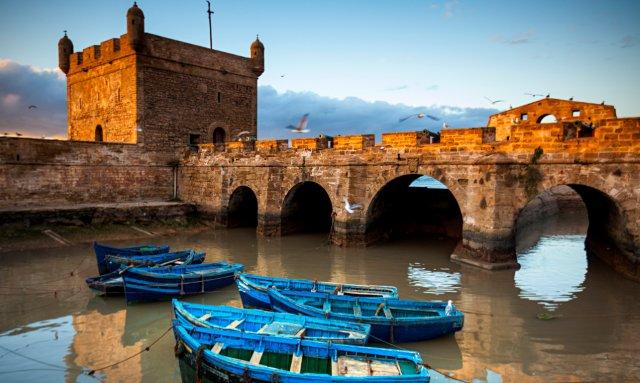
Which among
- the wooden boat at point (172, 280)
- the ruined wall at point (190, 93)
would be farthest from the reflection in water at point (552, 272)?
the ruined wall at point (190, 93)

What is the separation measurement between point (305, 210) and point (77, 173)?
34.5ft

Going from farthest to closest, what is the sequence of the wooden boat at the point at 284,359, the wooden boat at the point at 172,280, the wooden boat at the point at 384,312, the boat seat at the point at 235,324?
the wooden boat at the point at 172,280 → the wooden boat at the point at 384,312 → the boat seat at the point at 235,324 → the wooden boat at the point at 284,359

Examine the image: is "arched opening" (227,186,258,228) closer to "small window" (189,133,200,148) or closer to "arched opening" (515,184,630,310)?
"small window" (189,133,200,148)

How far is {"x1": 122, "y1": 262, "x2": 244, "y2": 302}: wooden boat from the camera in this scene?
10078mm

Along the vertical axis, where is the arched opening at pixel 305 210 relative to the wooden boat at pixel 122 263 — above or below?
above

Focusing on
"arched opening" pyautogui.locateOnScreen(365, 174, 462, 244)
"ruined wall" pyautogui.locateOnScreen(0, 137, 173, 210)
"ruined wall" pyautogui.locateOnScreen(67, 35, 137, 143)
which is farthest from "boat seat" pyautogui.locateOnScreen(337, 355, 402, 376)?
"ruined wall" pyautogui.locateOnScreen(67, 35, 137, 143)

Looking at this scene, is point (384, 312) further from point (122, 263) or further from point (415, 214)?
point (415, 214)

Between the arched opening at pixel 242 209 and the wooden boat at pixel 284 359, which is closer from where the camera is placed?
the wooden boat at pixel 284 359

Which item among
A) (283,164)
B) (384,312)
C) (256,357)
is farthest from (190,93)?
(256,357)

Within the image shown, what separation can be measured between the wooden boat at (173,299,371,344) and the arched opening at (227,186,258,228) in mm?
12981

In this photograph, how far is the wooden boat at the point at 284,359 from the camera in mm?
5695

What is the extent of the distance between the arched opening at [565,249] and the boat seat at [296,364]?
670 cm

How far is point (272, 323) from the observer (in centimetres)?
768

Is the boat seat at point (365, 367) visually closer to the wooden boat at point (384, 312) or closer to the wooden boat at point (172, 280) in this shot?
the wooden boat at point (384, 312)
